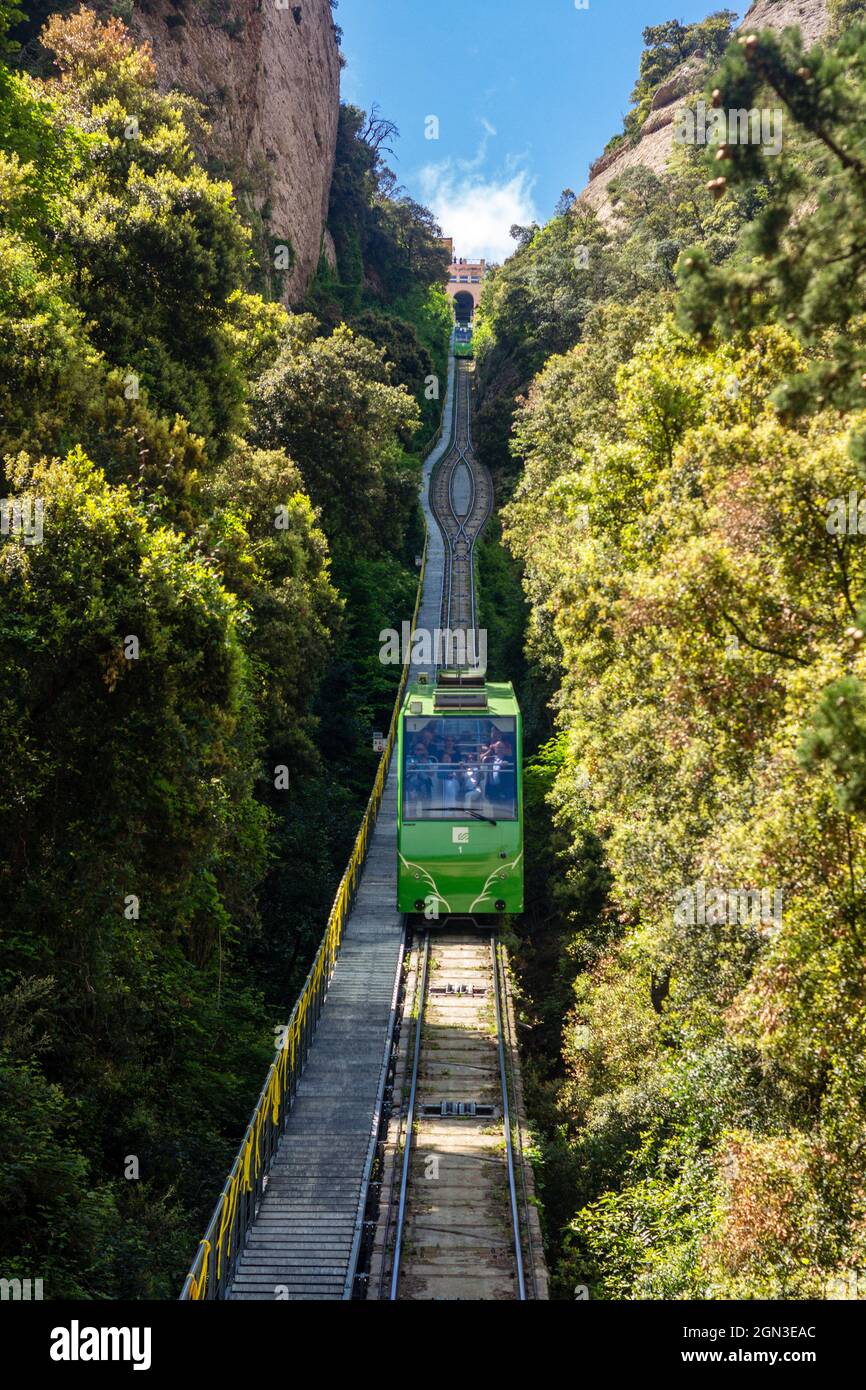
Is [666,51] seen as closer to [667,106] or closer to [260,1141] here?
[667,106]

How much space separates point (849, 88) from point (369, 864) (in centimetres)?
1838

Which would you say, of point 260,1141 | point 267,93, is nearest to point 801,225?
point 260,1141

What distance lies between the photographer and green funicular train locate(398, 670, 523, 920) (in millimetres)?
18000

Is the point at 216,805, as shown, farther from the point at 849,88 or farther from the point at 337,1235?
the point at 849,88

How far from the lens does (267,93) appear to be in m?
55.1

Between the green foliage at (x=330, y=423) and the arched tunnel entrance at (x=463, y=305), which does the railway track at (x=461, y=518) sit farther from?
the arched tunnel entrance at (x=463, y=305)

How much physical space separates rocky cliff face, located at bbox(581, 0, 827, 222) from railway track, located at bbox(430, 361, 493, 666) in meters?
20.6

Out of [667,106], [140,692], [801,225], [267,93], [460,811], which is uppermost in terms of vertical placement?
[667,106]

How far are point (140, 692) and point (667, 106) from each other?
320 ft

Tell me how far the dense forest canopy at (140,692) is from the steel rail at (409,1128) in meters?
1.90

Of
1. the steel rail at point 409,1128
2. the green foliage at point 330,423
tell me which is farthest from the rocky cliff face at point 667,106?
the steel rail at point 409,1128

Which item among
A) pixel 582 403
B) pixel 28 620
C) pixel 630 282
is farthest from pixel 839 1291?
pixel 630 282

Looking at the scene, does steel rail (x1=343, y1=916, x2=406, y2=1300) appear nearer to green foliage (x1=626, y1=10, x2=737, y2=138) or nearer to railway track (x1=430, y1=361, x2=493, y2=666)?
railway track (x1=430, y1=361, x2=493, y2=666)

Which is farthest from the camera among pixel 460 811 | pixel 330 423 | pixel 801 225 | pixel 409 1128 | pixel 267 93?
pixel 267 93
